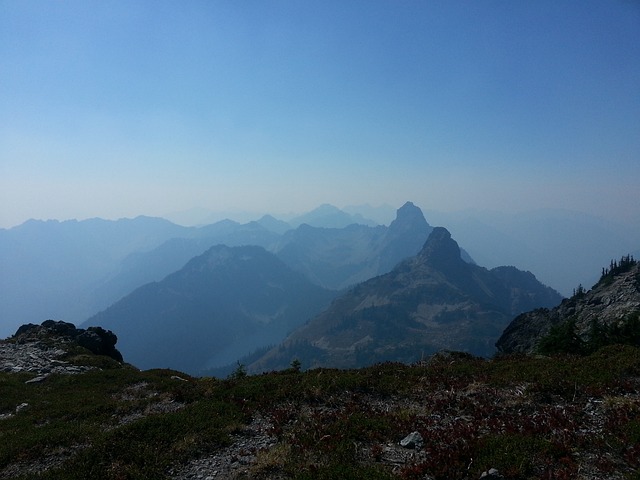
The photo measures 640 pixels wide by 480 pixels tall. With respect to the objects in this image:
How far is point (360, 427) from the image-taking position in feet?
53.2

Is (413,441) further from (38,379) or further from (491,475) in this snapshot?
(38,379)

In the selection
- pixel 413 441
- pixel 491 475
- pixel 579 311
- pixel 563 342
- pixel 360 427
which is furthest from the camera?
pixel 579 311

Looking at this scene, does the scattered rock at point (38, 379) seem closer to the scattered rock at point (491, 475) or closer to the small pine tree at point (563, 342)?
the scattered rock at point (491, 475)

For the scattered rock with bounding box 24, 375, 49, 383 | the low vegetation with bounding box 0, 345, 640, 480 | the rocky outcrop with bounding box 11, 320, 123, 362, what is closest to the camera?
Answer: the low vegetation with bounding box 0, 345, 640, 480

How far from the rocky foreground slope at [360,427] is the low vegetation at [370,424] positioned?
2.5 inches

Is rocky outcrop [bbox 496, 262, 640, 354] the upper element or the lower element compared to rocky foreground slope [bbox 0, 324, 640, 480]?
lower

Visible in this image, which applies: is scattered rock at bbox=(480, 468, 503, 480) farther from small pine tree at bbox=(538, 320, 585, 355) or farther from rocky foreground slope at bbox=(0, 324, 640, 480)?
small pine tree at bbox=(538, 320, 585, 355)

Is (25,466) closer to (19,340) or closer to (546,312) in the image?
(19,340)

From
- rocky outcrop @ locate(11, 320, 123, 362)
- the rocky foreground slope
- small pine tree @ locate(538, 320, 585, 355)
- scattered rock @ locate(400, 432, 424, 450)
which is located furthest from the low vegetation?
rocky outcrop @ locate(11, 320, 123, 362)

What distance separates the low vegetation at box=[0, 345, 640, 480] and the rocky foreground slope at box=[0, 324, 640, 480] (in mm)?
63

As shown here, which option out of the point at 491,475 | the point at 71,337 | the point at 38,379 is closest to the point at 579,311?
the point at 491,475

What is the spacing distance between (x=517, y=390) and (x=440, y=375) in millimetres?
4824

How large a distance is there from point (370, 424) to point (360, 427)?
52 centimetres

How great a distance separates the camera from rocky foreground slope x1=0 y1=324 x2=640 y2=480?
13000 mm
